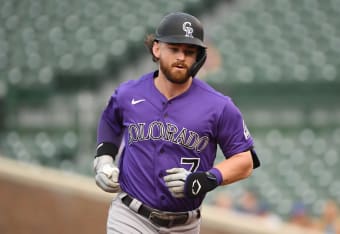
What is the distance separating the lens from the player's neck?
318 centimetres

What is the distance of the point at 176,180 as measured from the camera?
2912mm

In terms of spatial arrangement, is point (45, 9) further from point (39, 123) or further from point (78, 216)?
point (78, 216)

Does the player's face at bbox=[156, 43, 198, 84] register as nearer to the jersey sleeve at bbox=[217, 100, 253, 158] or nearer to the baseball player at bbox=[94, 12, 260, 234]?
the baseball player at bbox=[94, 12, 260, 234]

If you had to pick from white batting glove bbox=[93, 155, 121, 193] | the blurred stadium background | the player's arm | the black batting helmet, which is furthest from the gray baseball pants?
the blurred stadium background

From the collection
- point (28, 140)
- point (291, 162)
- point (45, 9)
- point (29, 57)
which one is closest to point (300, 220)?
point (291, 162)

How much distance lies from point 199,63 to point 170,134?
320 millimetres

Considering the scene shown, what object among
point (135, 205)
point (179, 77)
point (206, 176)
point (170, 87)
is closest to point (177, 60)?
point (179, 77)

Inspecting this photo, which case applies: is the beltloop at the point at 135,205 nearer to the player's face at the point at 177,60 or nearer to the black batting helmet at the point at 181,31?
the player's face at the point at 177,60

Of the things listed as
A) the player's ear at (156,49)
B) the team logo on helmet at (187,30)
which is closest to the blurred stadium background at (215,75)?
the player's ear at (156,49)

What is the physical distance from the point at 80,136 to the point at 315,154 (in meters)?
2.90

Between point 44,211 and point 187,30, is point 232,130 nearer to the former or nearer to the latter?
point 187,30

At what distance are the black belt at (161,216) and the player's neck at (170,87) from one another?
0.48 meters

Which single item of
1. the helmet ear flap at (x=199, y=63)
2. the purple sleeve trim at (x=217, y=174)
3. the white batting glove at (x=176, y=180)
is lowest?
the white batting glove at (x=176, y=180)

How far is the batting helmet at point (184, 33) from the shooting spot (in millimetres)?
3016
